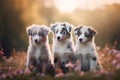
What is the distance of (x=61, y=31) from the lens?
10.5 meters

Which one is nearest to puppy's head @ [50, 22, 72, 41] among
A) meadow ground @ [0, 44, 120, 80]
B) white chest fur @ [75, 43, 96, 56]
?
white chest fur @ [75, 43, 96, 56]

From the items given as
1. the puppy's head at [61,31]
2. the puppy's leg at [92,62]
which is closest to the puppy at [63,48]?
the puppy's head at [61,31]

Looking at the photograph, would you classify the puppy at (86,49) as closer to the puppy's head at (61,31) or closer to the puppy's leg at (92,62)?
the puppy's leg at (92,62)

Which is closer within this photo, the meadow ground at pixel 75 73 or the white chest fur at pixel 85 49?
the meadow ground at pixel 75 73

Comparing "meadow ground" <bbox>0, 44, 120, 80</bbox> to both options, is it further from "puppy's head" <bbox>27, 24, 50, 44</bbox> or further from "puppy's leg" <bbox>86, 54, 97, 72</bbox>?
"puppy's head" <bbox>27, 24, 50, 44</bbox>

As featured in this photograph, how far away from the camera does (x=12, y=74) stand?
10.6 m

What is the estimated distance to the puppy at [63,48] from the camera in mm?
10570

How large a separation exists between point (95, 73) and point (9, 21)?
3480mm

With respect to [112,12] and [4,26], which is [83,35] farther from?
[4,26]

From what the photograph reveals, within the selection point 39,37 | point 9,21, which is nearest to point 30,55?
point 39,37

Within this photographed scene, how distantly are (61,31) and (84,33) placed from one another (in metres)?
0.41

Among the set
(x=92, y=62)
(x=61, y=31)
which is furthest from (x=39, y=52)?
(x=92, y=62)

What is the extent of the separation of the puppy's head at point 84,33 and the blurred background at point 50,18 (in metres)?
0.97

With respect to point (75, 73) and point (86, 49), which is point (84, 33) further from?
point (75, 73)
